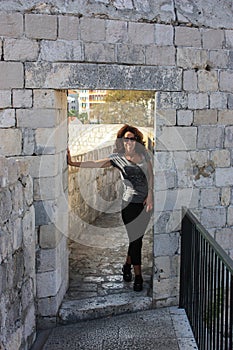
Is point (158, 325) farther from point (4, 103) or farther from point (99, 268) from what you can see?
point (4, 103)

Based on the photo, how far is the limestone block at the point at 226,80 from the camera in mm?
5043

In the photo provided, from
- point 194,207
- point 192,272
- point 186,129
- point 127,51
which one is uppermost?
point 127,51

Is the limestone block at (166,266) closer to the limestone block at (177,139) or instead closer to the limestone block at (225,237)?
the limestone block at (225,237)

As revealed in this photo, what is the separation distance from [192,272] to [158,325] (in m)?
0.66

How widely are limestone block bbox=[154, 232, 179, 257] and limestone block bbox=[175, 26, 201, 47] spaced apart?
6.57ft

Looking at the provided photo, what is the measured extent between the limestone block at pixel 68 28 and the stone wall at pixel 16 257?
1359mm

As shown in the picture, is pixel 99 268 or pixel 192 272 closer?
pixel 192 272

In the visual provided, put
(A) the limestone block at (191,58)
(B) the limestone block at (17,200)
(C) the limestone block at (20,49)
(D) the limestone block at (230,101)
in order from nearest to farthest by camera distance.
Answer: (B) the limestone block at (17,200) < (C) the limestone block at (20,49) < (A) the limestone block at (191,58) < (D) the limestone block at (230,101)

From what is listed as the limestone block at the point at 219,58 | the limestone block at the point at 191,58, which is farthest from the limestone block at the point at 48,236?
the limestone block at the point at 219,58

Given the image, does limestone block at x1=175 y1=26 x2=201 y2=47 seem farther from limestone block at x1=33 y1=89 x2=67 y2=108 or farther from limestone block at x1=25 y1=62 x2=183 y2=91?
limestone block at x1=33 y1=89 x2=67 y2=108

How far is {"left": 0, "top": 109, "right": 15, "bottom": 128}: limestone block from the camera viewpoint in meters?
4.36

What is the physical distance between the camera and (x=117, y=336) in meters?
4.38

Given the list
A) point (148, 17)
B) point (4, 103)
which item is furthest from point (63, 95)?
point (148, 17)

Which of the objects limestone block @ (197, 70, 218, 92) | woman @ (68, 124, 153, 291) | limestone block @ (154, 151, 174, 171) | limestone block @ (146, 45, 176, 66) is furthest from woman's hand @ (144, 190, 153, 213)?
limestone block @ (146, 45, 176, 66)
